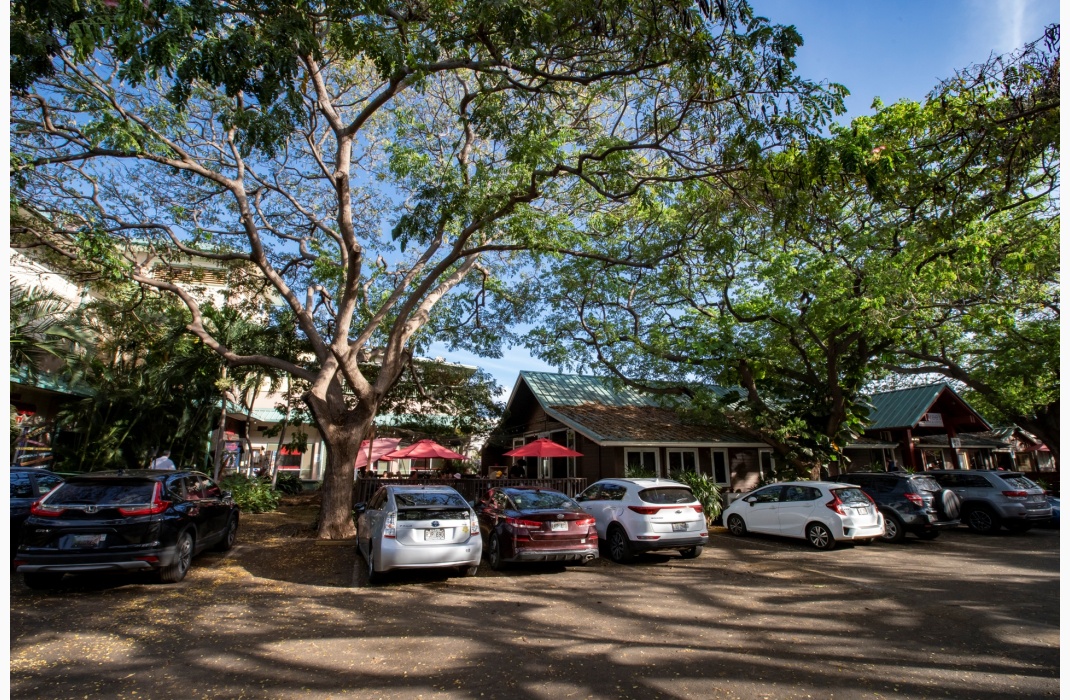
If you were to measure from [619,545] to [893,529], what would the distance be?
23.4 feet

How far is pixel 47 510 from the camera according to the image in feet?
24.3

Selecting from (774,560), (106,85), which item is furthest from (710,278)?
(106,85)

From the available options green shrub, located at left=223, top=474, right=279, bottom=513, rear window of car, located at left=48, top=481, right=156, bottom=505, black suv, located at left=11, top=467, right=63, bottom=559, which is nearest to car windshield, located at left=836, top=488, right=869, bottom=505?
rear window of car, located at left=48, top=481, right=156, bottom=505

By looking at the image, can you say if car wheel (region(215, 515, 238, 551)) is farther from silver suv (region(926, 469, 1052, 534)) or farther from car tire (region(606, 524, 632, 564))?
silver suv (region(926, 469, 1052, 534))

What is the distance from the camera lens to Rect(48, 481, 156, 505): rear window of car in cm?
755

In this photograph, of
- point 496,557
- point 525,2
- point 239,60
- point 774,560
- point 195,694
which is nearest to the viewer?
point 195,694

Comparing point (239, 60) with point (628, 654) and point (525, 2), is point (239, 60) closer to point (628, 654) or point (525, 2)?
point (525, 2)

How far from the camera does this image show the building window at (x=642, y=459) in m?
18.6

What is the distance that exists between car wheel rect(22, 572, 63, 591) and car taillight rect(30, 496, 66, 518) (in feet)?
3.03

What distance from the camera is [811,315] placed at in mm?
15828

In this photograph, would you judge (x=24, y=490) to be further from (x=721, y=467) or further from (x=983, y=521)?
(x=983, y=521)

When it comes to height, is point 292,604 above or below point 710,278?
below

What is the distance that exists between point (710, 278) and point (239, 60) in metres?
13.6

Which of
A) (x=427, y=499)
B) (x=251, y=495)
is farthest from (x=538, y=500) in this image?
(x=251, y=495)
